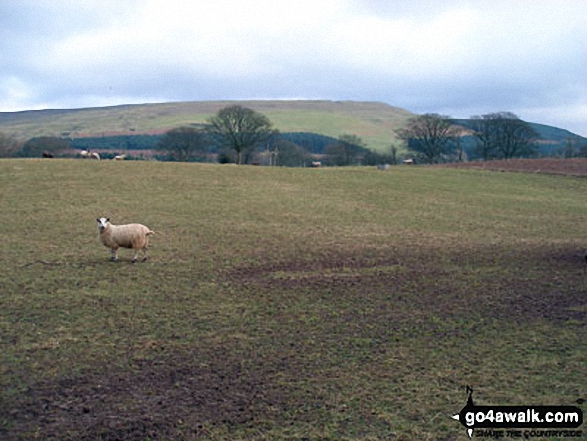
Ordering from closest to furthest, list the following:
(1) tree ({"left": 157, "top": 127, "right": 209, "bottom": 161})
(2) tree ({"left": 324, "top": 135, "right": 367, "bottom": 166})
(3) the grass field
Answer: (3) the grass field < (1) tree ({"left": 157, "top": 127, "right": 209, "bottom": 161}) < (2) tree ({"left": 324, "top": 135, "right": 367, "bottom": 166})

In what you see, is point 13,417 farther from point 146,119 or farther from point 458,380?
point 146,119

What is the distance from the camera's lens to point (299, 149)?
89.6 meters

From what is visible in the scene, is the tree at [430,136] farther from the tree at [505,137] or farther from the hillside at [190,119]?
the hillside at [190,119]

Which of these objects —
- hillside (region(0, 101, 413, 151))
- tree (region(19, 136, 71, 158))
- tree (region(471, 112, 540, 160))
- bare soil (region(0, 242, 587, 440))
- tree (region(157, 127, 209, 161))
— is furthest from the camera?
hillside (region(0, 101, 413, 151))

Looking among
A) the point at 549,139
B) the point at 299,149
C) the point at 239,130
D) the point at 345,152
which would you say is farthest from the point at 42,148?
the point at 549,139

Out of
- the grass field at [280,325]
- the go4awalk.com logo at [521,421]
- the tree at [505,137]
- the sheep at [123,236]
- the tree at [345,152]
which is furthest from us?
the tree at [345,152]

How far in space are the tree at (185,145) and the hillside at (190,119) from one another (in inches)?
1938

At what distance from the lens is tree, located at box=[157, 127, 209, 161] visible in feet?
237

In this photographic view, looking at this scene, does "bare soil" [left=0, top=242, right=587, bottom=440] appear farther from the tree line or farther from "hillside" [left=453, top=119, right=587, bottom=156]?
"hillside" [left=453, top=119, right=587, bottom=156]

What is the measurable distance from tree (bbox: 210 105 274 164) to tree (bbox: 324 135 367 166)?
67.9 ft

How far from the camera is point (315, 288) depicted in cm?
1315

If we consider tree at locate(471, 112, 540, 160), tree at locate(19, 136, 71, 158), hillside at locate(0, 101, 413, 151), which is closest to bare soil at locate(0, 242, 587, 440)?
tree at locate(19, 136, 71, 158)

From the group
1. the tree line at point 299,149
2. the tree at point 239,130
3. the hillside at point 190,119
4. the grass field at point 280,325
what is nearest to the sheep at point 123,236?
the grass field at point 280,325

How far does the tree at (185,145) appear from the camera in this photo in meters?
72.2
